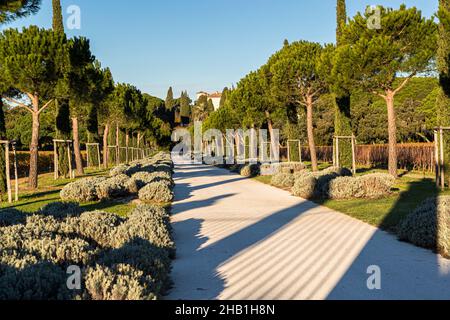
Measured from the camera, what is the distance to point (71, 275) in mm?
4277

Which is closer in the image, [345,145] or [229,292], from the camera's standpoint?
[229,292]

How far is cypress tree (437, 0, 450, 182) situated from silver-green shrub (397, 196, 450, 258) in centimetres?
930

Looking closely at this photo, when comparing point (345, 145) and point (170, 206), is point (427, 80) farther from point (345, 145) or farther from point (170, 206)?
point (170, 206)

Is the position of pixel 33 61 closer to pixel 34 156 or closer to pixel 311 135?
pixel 34 156

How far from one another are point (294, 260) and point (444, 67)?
13334 millimetres

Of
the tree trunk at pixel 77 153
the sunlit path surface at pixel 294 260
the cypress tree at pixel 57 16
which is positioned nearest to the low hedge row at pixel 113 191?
the sunlit path surface at pixel 294 260

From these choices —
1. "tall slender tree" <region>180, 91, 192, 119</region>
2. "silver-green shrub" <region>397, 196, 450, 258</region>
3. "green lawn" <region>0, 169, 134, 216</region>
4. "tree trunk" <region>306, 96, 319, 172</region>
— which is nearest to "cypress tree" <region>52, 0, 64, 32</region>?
"green lawn" <region>0, 169, 134, 216</region>

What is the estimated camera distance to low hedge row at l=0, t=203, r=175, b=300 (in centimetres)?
392

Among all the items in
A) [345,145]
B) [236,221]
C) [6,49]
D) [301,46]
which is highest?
[301,46]

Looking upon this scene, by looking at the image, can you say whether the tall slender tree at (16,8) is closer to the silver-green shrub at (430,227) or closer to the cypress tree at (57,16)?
the silver-green shrub at (430,227)

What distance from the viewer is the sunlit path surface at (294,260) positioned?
15.5 ft
